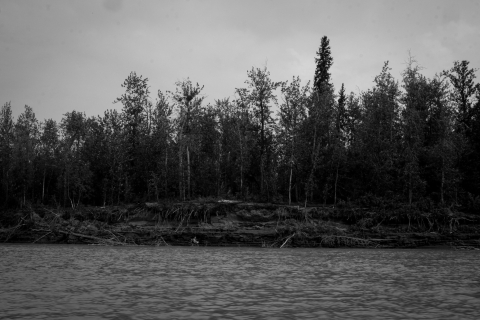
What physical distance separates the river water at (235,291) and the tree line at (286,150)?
1090 inches

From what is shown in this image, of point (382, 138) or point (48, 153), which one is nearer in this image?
point (382, 138)

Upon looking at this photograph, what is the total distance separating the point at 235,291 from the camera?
13922 mm

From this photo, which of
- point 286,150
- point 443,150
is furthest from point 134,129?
point 443,150

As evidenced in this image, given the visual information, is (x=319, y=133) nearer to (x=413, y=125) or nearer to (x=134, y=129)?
(x=413, y=125)

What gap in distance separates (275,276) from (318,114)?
37.8 meters

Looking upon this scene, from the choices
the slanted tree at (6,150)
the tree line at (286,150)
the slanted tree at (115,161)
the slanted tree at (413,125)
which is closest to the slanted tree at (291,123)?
the tree line at (286,150)

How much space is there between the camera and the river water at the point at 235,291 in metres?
10.5

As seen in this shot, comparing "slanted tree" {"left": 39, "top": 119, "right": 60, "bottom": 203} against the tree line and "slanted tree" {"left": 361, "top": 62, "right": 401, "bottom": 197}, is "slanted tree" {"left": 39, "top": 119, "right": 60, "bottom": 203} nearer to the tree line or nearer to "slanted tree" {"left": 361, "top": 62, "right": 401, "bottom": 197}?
the tree line

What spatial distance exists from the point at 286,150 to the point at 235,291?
37811 millimetres

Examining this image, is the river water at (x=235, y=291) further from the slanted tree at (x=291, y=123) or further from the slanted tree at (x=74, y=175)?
the slanted tree at (x=74, y=175)

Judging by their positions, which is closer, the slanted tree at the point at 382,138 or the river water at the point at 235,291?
the river water at the point at 235,291

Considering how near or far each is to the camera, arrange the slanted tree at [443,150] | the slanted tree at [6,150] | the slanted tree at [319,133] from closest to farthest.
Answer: the slanted tree at [443,150]
the slanted tree at [319,133]
the slanted tree at [6,150]

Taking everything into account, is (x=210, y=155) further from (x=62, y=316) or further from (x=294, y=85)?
(x=62, y=316)

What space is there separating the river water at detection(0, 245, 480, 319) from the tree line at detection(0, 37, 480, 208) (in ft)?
90.8
